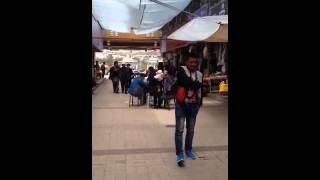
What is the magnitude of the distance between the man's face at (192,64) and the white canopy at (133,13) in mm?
5144

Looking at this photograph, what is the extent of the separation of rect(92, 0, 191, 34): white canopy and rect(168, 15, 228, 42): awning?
3.14 feet

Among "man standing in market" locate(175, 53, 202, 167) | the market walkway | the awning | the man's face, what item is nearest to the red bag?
"man standing in market" locate(175, 53, 202, 167)

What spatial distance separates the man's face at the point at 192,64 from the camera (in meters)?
6.07

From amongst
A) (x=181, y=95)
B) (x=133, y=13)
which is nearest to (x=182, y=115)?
(x=181, y=95)

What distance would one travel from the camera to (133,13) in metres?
13.2

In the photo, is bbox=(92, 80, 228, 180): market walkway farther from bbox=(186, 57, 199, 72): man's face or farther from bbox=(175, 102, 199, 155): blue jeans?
bbox=(186, 57, 199, 72): man's face

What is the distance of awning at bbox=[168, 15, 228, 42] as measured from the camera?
10383 millimetres

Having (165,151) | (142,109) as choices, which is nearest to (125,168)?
(165,151)
